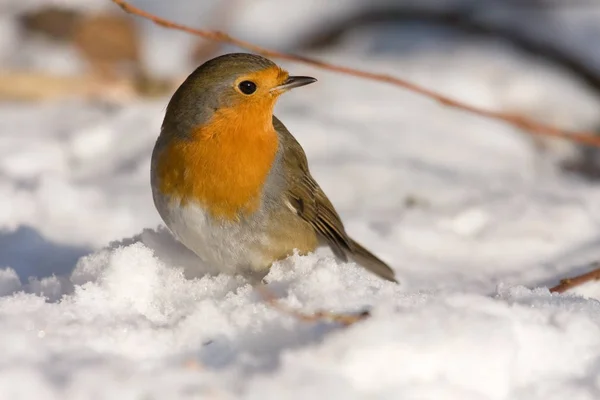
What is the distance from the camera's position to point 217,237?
2.67 m

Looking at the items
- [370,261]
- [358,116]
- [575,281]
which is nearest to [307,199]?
[370,261]

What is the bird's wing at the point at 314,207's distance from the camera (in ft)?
9.82

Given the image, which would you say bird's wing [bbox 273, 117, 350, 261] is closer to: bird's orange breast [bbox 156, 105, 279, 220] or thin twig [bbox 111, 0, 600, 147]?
bird's orange breast [bbox 156, 105, 279, 220]

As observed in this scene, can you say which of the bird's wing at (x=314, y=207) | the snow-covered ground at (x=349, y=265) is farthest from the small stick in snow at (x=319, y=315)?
the bird's wing at (x=314, y=207)

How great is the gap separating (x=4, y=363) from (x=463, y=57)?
505 centimetres

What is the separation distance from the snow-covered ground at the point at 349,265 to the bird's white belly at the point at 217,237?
85 millimetres

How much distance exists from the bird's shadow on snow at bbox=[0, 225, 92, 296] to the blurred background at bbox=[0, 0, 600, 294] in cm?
1

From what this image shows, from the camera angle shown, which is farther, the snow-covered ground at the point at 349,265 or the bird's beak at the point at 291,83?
the bird's beak at the point at 291,83

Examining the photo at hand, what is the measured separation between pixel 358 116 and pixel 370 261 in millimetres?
2256

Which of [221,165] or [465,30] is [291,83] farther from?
[465,30]

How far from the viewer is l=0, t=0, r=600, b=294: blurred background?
3.71 meters

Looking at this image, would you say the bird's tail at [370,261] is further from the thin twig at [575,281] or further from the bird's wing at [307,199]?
the thin twig at [575,281]

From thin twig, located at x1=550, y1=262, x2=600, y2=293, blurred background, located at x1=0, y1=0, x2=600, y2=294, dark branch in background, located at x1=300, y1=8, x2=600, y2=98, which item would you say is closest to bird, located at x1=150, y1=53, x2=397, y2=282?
blurred background, located at x1=0, y1=0, x2=600, y2=294

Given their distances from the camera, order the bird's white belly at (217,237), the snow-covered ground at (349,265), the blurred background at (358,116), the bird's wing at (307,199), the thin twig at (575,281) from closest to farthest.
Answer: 1. the snow-covered ground at (349,265)
2. the bird's white belly at (217,237)
3. the thin twig at (575,281)
4. the bird's wing at (307,199)
5. the blurred background at (358,116)
